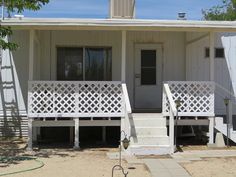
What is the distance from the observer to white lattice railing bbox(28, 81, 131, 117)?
14.5 metres

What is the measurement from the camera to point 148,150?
13.5 m

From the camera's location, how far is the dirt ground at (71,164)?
10.6 meters

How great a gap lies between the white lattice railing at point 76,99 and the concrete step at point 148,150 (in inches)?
56.5

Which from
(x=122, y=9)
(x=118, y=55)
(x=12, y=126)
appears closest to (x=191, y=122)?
(x=118, y=55)

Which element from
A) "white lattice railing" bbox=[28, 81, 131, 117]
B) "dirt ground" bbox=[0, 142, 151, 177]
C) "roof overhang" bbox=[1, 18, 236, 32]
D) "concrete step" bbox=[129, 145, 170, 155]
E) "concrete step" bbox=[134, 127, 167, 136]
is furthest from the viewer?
"white lattice railing" bbox=[28, 81, 131, 117]

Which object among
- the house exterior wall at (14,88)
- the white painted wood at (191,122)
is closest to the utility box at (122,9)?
the house exterior wall at (14,88)

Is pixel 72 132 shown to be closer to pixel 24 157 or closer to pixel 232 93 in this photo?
pixel 24 157

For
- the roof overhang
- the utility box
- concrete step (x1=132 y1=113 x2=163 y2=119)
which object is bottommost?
concrete step (x1=132 y1=113 x2=163 y2=119)

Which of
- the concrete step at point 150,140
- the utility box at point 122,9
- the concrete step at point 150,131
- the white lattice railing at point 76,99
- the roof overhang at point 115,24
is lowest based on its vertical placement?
the concrete step at point 150,140

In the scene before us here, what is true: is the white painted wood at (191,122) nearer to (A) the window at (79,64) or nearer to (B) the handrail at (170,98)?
(B) the handrail at (170,98)

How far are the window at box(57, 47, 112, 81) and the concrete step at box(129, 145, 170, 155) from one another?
417cm

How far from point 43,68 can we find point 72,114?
282cm

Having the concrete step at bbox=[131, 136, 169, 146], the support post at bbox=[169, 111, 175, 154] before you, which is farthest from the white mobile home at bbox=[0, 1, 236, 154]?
the support post at bbox=[169, 111, 175, 154]

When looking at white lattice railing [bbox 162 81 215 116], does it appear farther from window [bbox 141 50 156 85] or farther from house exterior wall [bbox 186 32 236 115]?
window [bbox 141 50 156 85]
